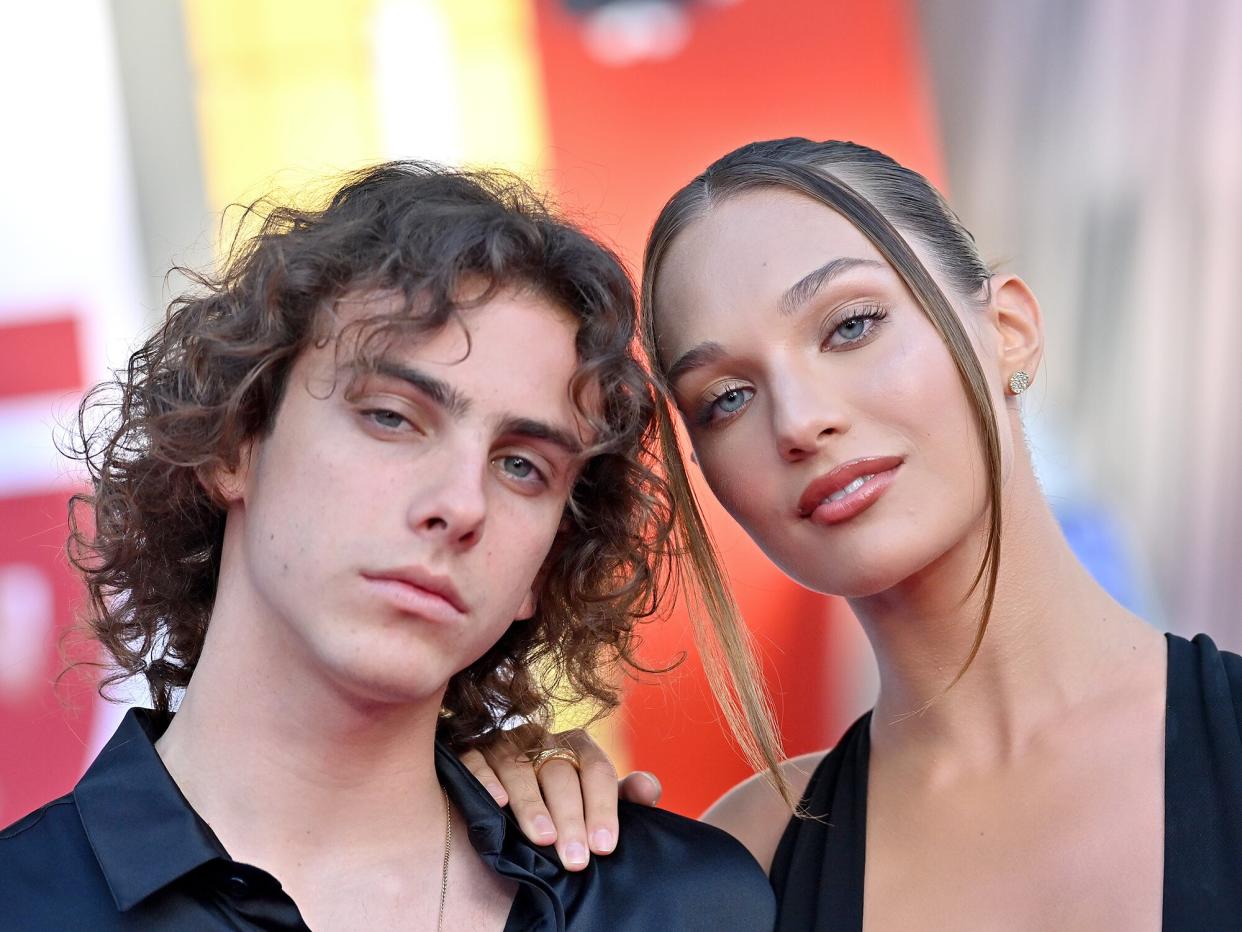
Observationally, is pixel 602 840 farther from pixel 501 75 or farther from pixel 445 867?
pixel 501 75

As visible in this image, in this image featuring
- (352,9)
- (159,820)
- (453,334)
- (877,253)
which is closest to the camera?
(159,820)

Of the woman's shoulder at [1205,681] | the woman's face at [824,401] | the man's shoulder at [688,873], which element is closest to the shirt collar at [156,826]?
the man's shoulder at [688,873]

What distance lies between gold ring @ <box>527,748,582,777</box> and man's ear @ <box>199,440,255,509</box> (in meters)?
0.70

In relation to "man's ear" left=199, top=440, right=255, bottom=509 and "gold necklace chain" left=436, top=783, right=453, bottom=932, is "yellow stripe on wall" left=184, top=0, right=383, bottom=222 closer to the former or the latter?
"man's ear" left=199, top=440, right=255, bottom=509

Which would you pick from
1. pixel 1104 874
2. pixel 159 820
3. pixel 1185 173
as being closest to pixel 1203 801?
pixel 1104 874

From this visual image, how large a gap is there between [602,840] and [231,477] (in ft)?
2.75

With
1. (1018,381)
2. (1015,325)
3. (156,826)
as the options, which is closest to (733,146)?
(1015,325)

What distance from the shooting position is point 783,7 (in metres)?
4.30

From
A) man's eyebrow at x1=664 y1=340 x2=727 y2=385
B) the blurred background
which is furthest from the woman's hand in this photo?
the blurred background

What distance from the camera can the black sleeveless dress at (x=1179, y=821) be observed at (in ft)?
6.84

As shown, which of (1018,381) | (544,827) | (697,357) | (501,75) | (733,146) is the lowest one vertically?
(544,827)

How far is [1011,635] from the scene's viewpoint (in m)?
2.53

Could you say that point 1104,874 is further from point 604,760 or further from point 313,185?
point 313,185

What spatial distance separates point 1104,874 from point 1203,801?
19 centimetres
